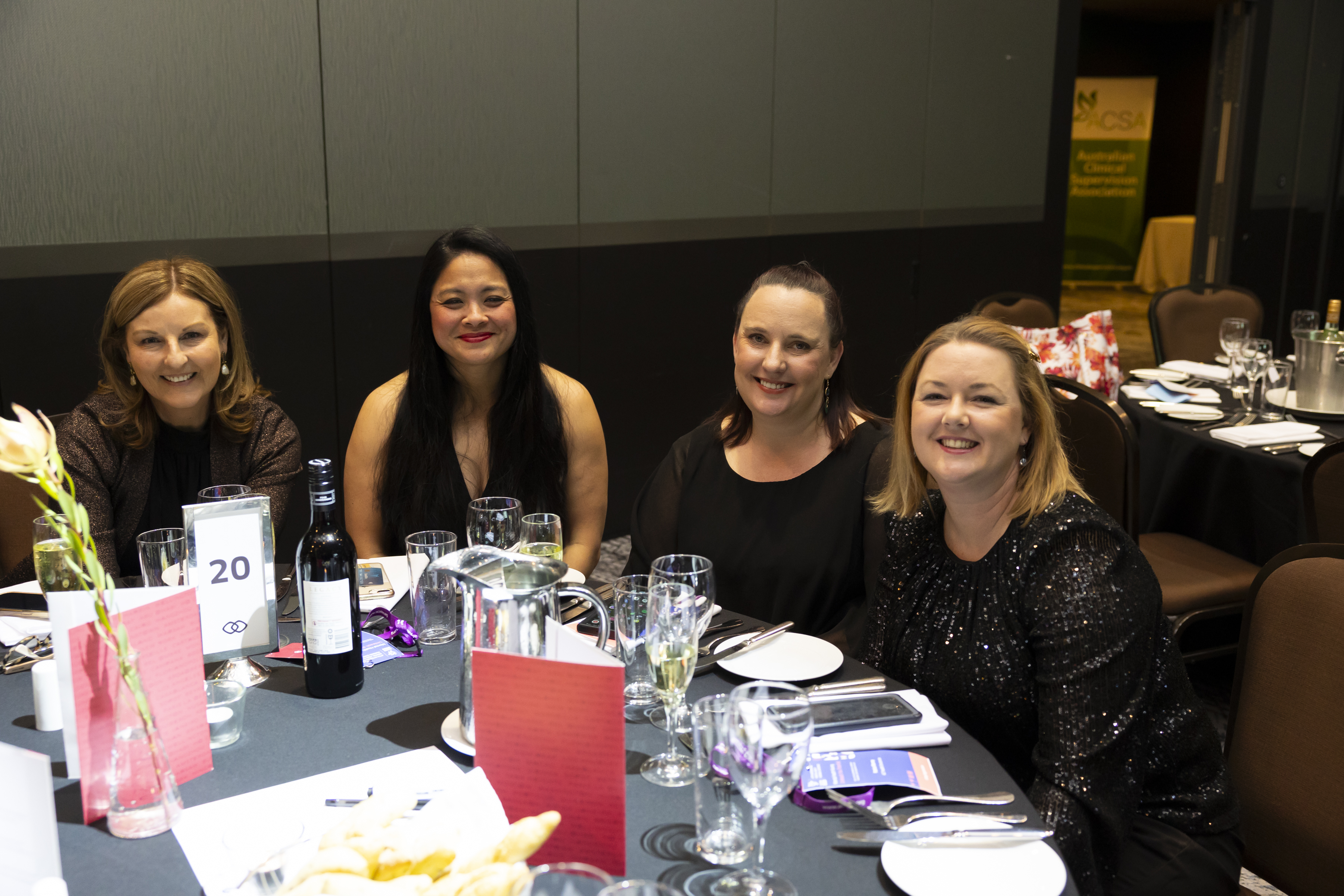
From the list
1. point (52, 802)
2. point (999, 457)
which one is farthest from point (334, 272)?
point (52, 802)

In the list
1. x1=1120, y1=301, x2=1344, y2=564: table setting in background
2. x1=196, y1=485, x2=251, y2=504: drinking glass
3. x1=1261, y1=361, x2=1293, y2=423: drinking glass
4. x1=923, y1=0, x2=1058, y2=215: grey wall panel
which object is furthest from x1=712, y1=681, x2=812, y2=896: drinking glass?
x1=923, y1=0, x2=1058, y2=215: grey wall panel

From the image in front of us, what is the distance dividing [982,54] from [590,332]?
280cm

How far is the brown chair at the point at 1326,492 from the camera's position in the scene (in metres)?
2.63

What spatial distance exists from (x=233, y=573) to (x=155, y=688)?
0.36 m

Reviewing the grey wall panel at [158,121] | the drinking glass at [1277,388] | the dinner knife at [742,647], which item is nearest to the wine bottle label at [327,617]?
the dinner knife at [742,647]

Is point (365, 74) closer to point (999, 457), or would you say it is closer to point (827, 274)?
point (827, 274)

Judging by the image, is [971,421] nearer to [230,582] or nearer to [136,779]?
[230,582]

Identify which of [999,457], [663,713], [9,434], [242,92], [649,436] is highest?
[242,92]

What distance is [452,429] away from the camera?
2.75 metres

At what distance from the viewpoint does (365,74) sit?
155 inches

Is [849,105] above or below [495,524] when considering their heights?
above

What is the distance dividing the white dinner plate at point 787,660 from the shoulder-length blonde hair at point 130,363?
144 centimetres

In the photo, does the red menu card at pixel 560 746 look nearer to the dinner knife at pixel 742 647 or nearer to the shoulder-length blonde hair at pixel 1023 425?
the dinner knife at pixel 742 647

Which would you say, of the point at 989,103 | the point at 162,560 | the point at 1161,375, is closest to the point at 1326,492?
the point at 1161,375
